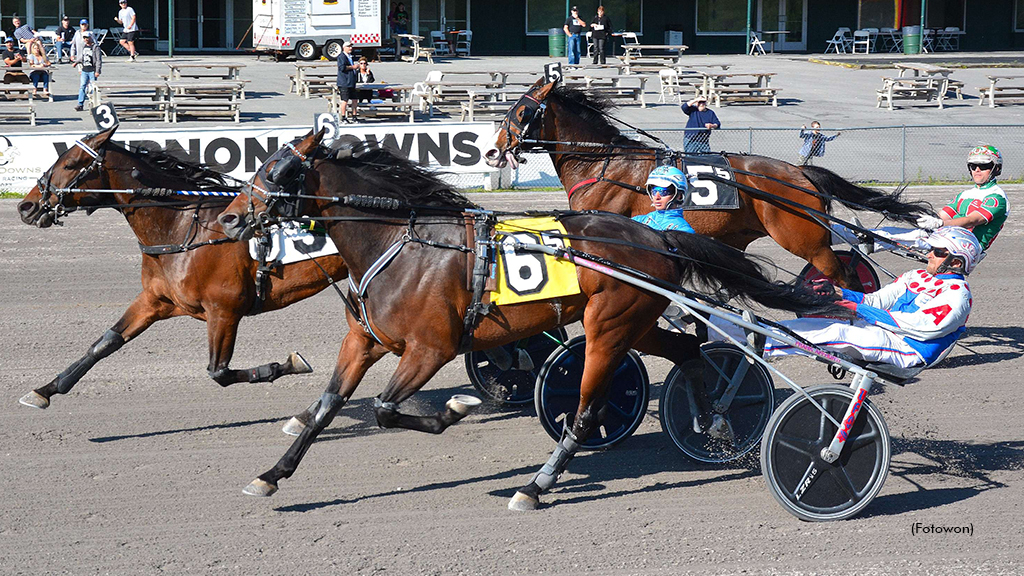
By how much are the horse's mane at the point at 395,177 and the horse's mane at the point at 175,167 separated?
1.43 meters

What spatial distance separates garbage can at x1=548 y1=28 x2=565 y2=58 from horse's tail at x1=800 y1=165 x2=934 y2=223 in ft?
85.3

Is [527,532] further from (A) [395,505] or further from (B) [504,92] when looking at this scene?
(B) [504,92]

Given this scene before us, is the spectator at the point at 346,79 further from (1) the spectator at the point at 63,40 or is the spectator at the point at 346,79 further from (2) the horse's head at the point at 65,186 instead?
(2) the horse's head at the point at 65,186

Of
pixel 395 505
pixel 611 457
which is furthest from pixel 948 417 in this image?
pixel 395 505

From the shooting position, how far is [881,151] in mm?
18312

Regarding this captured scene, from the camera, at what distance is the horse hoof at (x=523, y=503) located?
17.0ft

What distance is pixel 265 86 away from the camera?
26.2 metres

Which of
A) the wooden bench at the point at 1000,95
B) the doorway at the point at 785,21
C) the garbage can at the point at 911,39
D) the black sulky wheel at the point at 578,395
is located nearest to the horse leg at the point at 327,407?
the black sulky wheel at the point at 578,395

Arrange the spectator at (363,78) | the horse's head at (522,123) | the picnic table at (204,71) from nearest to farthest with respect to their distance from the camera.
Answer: the horse's head at (522,123) → the spectator at (363,78) → the picnic table at (204,71)

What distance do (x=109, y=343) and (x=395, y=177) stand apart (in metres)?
2.21

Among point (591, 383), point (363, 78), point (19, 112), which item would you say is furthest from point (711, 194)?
point (19, 112)

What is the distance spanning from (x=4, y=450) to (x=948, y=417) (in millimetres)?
5539

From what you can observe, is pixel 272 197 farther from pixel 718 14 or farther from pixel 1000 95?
pixel 718 14

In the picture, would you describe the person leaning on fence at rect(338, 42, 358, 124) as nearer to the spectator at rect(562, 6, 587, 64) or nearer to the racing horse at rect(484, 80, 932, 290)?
the spectator at rect(562, 6, 587, 64)
